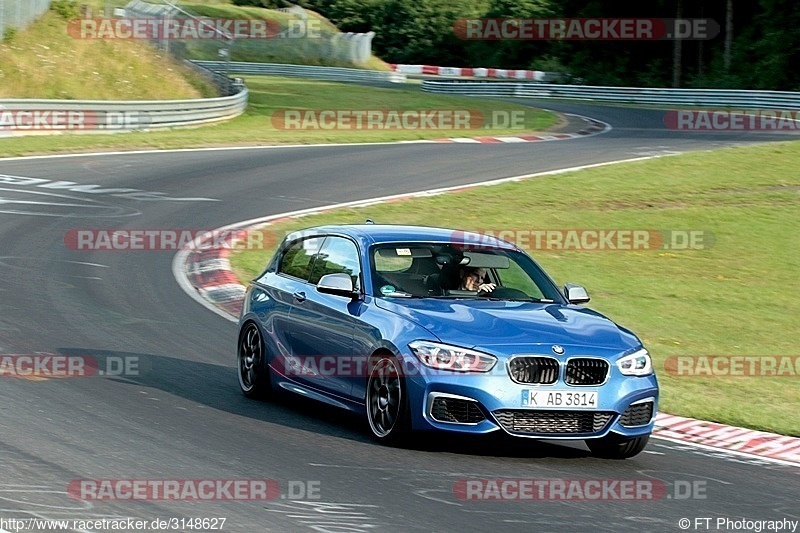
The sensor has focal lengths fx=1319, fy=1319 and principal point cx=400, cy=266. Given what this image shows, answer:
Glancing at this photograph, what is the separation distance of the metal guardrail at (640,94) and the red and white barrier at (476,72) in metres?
12.0

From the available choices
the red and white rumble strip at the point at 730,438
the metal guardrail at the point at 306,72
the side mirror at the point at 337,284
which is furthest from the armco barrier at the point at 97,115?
the metal guardrail at the point at 306,72

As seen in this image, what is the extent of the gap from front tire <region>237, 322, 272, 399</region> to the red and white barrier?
2473 inches

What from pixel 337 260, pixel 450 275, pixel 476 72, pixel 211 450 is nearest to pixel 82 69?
pixel 337 260

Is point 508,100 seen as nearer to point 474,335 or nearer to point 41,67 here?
point 41,67

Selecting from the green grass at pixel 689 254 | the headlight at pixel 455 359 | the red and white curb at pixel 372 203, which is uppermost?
the headlight at pixel 455 359

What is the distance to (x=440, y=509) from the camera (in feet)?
23.3

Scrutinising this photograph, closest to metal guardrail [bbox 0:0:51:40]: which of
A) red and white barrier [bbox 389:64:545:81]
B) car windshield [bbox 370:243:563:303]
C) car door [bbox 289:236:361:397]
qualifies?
car door [bbox 289:236:361:397]

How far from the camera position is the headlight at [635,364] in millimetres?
8712

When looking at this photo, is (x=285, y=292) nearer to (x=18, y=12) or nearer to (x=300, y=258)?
(x=300, y=258)

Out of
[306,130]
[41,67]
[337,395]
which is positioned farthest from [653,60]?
[337,395]

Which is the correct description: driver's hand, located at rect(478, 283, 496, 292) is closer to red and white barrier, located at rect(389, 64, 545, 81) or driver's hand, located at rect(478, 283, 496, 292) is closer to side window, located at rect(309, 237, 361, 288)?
side window, located at rect(309, 237, 361, 288)

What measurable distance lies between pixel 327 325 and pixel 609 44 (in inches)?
2653

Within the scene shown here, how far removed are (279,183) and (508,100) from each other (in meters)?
31.3

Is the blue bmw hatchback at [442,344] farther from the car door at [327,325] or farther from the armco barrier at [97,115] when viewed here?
the armco barrier at [97,115]
